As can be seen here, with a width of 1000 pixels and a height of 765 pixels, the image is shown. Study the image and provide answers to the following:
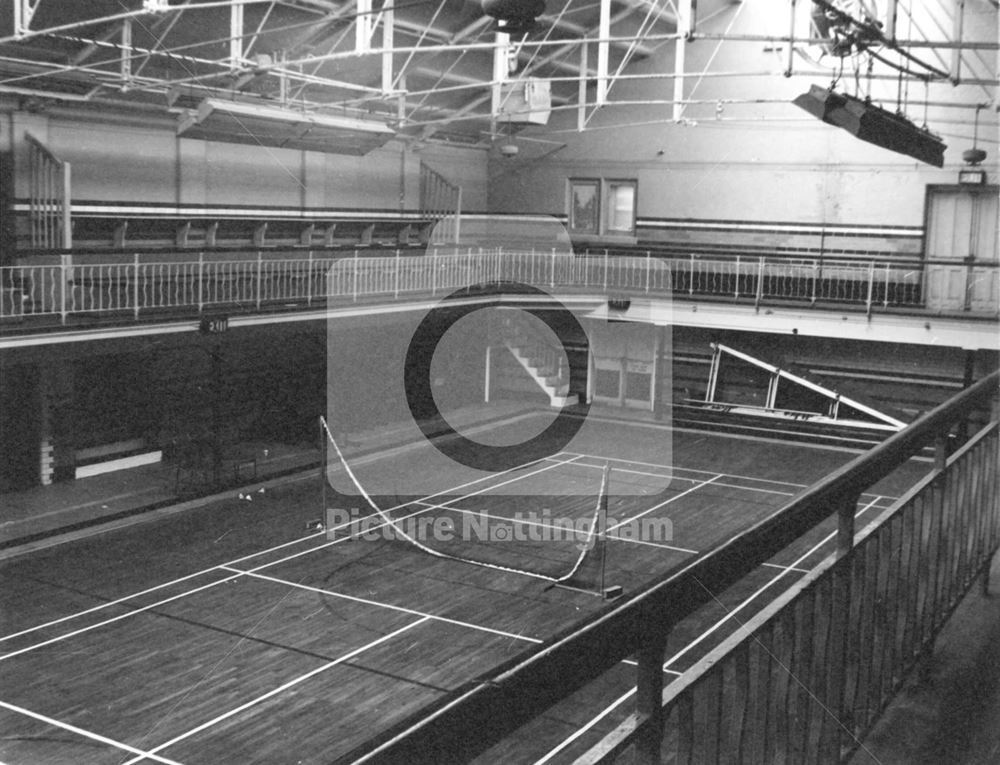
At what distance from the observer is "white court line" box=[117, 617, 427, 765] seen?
294 inches

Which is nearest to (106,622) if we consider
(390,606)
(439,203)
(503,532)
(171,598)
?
(171,598)

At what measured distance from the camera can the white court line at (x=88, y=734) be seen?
7246mm

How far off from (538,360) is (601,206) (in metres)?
3.90

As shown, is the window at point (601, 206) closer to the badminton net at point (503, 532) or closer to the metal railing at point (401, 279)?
the metal railing at point (401, 279)

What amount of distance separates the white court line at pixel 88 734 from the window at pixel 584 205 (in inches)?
654

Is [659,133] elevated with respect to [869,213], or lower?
elevated

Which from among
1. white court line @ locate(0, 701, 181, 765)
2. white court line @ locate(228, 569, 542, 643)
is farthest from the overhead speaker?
white court line @ locate(0, 701, 181, 765)

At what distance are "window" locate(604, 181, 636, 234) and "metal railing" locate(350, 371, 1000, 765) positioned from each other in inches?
763

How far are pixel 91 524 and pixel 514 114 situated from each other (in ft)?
29.2

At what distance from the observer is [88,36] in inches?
515

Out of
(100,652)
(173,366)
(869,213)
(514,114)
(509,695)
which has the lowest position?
(100,652)

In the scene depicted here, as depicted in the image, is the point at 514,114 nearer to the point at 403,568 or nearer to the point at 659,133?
the point at 659,133

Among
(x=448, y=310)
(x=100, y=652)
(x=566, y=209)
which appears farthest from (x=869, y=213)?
(x=100, y=652)

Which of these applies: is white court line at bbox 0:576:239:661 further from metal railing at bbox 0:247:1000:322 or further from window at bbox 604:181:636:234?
window at bbox 604:181:636:234
